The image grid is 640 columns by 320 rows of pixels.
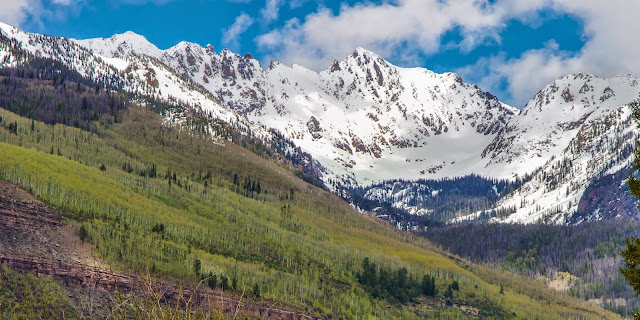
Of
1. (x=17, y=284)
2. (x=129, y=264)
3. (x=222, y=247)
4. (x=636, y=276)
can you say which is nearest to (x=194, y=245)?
(x=222, y=247)

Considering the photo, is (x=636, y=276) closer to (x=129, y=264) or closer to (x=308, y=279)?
(x=129, y=264)

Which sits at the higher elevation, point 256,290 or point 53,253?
point 53,253

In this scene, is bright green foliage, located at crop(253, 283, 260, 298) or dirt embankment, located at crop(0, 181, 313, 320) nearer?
dirt embankment, located at crop(0, 181, 313, 320)

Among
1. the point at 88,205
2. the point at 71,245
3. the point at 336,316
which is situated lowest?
the point at 336,316

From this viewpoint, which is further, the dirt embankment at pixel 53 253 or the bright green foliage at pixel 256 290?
the bright green foliage at pixel 256 290

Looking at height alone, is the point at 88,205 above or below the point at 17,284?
above

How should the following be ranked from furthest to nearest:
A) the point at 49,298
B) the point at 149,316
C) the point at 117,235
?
the point at 117,235, the point at 49,298, the point at 149,316

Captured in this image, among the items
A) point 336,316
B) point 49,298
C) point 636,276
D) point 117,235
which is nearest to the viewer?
point 636,276

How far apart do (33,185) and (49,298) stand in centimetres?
6886

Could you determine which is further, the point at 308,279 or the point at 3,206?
the point at 308,279

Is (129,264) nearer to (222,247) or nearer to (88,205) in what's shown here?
(88,205)

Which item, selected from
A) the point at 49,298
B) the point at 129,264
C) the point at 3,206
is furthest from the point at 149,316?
the point at 3,206

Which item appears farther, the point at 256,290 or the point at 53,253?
the point at 256,290

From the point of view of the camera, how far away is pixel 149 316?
10398 millimetres
